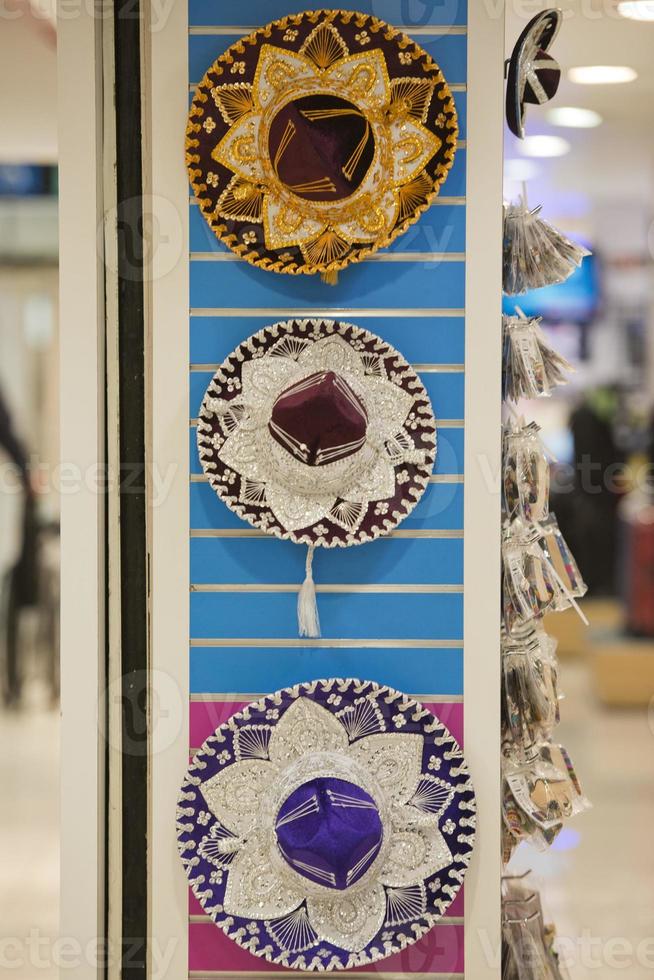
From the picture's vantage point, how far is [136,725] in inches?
73.9

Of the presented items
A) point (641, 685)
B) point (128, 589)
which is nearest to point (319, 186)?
point (128, 589)

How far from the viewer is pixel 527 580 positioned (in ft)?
6.04

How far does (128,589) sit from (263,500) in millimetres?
336

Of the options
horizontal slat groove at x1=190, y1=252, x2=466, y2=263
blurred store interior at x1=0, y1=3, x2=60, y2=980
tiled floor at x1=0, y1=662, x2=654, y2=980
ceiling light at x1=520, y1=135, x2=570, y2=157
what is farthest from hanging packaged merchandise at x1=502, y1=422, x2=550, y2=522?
ceiling light at x1=520, y1=135, x2=570, y2=157

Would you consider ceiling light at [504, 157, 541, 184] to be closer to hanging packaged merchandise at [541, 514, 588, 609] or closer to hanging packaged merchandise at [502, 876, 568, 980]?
hanging packaged merchandise at [541, 514, 588, 609]

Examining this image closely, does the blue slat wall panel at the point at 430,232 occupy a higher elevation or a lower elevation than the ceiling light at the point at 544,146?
lower

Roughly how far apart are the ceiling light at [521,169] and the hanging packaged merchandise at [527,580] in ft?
14.8

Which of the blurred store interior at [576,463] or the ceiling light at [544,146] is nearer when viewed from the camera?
the blurred store interior at [576,463]

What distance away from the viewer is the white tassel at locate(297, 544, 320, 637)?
5.81 feet

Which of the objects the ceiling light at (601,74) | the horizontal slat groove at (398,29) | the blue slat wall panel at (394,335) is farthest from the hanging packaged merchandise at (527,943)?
the ceiling light at (601,74)

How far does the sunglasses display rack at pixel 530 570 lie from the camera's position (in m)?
1.83

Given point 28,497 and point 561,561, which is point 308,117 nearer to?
point 561,561

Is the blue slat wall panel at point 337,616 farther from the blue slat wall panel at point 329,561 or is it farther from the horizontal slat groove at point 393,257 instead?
the horizontal slat groove at point 393,257

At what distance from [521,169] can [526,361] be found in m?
4.87
